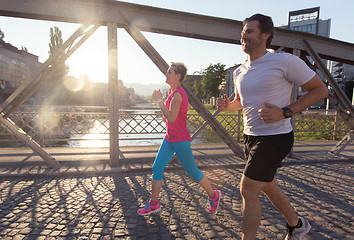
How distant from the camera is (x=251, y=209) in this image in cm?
183

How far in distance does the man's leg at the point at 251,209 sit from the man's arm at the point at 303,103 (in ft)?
1.93

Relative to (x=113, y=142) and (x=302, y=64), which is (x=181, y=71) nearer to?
(x=302, y=64)

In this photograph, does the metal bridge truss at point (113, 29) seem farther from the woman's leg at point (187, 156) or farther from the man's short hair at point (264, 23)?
the man's short hair at point (264, 23)

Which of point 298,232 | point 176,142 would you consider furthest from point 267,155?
point 176,142

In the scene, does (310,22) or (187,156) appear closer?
(187,156)

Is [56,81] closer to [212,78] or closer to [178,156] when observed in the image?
[212,78]

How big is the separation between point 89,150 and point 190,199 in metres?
4.17

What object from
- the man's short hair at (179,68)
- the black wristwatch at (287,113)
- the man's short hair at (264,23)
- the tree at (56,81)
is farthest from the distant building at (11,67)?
the black wristwatch at (287,113)

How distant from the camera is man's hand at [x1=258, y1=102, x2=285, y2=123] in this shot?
1.64m

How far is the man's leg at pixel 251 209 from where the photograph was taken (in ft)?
5.94

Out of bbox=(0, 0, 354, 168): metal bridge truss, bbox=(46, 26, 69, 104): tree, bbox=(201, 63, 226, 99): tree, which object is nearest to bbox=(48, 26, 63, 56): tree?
bbox=(46, 26, 69, 104): tree

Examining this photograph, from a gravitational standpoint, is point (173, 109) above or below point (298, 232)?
above

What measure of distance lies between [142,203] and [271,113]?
2352 mm

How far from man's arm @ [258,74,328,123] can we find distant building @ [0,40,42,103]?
4683 centimetres
